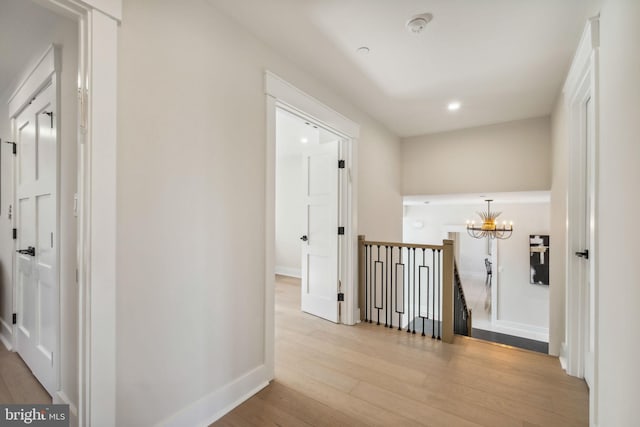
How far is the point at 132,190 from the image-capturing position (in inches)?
53.6

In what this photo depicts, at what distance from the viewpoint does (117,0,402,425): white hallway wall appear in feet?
4.46

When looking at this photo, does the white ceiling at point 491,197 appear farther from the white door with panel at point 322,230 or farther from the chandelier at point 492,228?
the white door with panel at point 322,230

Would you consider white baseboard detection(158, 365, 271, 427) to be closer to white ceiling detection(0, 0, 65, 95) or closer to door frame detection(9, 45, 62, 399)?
door frame detection(9, 45, 62, 399)

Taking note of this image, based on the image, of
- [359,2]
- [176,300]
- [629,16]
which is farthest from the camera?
[359,2]

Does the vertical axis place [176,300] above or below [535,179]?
below

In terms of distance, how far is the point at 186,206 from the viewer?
1579mm

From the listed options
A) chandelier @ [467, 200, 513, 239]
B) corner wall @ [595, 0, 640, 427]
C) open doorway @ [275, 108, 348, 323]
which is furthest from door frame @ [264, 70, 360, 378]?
chandelier @ [467, 200, 513, 239]

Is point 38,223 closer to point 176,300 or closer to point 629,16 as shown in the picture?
point 176,300

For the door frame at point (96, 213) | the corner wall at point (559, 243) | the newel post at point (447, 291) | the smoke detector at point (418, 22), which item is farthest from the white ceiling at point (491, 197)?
the door frame at point (96, 213)

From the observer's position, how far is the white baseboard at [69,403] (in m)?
1.44

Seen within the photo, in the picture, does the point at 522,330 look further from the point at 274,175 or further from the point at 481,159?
the point at 274,175

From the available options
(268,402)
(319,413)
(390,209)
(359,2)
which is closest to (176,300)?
(268,402)

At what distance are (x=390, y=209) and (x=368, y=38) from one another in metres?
2.54

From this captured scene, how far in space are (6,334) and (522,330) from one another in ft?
26.3
